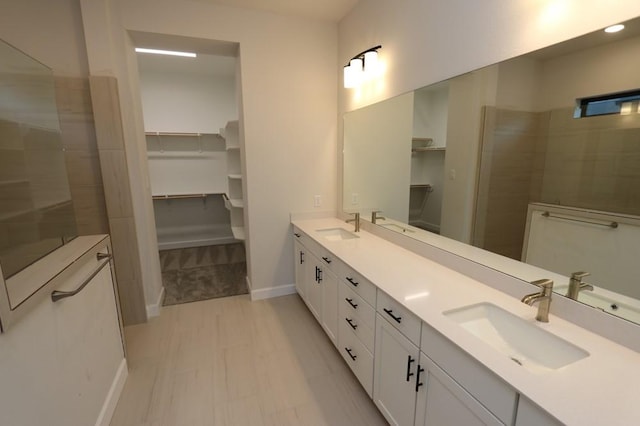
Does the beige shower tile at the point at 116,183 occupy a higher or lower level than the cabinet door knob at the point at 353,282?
higher

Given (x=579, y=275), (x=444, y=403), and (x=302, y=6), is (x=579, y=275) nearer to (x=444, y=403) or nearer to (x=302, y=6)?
(x=444, y=403)

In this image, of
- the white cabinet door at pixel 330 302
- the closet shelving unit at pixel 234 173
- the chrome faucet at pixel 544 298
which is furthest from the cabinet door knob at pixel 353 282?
the closet shelving unit at pixel 234 173

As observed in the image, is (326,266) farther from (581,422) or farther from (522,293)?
(581,422)

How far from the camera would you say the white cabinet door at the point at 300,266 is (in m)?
2.90

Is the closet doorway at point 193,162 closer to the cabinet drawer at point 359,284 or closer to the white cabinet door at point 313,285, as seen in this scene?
the white cabinet door at point 313,285

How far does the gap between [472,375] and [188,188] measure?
4.78 m

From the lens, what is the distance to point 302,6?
2.67 metres

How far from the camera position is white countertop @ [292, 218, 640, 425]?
791mm

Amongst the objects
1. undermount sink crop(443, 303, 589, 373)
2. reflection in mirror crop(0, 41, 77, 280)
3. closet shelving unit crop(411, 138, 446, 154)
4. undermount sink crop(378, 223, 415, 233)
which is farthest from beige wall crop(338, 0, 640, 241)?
reflection in mirror crop(0, 41, 77, 280)

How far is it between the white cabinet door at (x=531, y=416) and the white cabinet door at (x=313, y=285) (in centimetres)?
168

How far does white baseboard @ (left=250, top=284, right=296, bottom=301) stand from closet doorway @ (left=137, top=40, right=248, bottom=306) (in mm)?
631

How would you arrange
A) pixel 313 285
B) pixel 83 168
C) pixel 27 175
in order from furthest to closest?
pixel 313 285 < pixel 83 168 < pixel 27 175

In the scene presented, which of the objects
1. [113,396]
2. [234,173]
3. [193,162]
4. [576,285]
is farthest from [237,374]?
[193,162]

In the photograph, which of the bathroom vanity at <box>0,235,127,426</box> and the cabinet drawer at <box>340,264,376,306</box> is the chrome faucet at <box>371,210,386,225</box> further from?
the bathroom vanity at <box>0,235,127,426</box>
